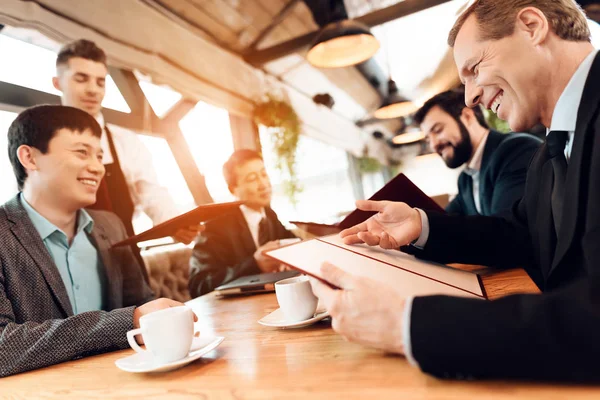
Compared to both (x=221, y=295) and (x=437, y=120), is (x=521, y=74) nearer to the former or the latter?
(x=221, y=295)

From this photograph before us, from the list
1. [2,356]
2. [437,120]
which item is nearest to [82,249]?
[2,356]

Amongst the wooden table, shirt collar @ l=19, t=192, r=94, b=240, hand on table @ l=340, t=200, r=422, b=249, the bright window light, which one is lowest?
the wooden table

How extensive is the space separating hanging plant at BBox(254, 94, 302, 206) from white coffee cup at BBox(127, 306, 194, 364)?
2.97 meters

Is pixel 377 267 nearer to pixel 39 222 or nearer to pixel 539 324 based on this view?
pixel 539 324

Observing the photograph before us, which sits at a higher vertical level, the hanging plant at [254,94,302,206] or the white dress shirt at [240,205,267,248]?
the hanging plant at [254,94,302,206]

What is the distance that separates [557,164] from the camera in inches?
36.0

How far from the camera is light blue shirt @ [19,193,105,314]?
151 centimetres

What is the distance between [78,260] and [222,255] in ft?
3.48

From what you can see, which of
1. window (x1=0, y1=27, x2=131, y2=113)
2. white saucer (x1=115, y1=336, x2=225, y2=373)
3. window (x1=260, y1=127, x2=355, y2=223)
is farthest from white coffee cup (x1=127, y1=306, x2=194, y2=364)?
window (x1=260, y1=127, x2=355, y2=223)

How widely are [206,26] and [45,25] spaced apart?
1.71 metres

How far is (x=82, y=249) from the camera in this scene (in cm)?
165

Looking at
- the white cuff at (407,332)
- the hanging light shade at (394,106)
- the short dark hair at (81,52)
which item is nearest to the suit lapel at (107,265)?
the short dark hair at (81,52)

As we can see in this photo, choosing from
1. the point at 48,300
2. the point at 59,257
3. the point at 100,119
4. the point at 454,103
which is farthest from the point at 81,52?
the point at 454,103

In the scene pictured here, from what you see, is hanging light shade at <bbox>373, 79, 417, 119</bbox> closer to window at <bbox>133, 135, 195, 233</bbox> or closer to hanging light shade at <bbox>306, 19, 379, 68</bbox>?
hanging light shade at <bbox>306, 19, 379, 68</bbox>
